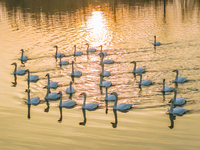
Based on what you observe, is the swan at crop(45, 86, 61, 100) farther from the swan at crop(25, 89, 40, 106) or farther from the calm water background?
the swan at crop(25, 89, 40, 106)

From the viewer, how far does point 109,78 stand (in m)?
24.6

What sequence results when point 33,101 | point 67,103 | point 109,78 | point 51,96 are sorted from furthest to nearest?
point 109,78 → point 51,96 → point 33,101 → point 67,103

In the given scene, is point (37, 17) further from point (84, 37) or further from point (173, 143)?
point (173, 143)

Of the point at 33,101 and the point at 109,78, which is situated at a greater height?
the point at 109,78

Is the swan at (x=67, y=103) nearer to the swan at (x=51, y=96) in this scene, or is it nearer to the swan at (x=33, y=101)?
the swan at (x=51, y=96)

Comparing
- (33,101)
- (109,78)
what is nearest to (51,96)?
(33,101)

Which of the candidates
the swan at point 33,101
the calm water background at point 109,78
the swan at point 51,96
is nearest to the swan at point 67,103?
the calm water background at point 109,78

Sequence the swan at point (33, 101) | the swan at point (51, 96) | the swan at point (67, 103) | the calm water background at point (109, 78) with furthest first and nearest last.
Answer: the swan at point (51, 96), the swan at point (33, 101), the swan at point (67, 103), the calm water background at point (109, 78)

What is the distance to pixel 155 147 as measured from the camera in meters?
14.8

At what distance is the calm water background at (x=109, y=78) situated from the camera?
1592cm

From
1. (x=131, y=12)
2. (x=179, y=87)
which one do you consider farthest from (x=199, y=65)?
(x=131, y=12)

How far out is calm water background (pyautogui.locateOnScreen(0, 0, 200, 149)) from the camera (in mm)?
15922

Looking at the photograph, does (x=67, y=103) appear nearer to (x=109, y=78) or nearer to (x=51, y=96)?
(x=51, y=96)

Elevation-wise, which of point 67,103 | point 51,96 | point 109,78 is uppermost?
point 109,78
